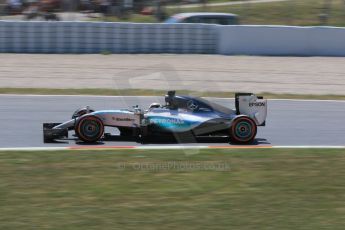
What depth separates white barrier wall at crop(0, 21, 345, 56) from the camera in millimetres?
20438

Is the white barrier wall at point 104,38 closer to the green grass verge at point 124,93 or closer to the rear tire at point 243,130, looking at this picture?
the green grass verge at point 124,93

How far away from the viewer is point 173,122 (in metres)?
9.38

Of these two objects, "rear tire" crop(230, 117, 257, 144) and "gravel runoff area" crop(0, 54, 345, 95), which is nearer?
"rear tire" crop(230, 117, 257, 144)

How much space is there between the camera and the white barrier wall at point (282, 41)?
2117cm

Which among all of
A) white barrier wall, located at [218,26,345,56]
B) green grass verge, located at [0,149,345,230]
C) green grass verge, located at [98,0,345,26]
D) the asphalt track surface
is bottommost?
green grass verge, located at [0,149,345,230]

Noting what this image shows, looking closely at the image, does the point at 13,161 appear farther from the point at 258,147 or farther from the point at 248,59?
the point at 248,59

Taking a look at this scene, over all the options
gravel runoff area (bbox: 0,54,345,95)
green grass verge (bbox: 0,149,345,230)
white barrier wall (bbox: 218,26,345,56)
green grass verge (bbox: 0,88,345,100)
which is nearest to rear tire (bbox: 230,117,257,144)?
green grass verge (bbox: 0,149,345,230)

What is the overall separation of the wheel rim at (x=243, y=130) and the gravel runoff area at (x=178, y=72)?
6.13 m

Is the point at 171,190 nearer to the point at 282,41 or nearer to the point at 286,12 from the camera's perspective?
the point at 282,41

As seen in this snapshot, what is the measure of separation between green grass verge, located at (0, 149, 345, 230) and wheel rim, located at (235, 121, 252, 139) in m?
0.55

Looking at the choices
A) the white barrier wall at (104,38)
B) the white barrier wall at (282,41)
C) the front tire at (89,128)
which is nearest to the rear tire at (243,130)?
the front tire at (89,128)

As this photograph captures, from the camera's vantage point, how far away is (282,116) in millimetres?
12445

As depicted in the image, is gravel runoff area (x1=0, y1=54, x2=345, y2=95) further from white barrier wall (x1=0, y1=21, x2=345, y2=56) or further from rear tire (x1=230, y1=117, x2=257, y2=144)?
rear tire (x1=230, y1=117, x2=257, y2=144)

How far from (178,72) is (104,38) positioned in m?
3.61
